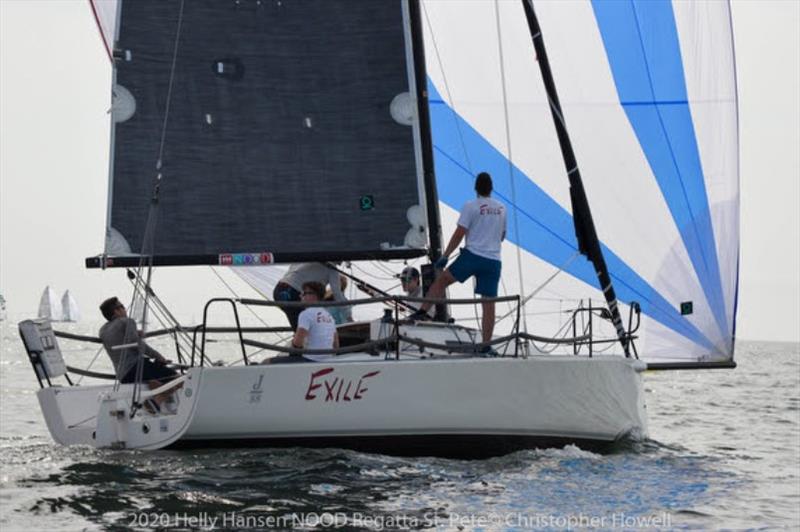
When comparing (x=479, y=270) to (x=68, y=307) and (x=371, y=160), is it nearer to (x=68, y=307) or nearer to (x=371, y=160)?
(x=371, y=160)

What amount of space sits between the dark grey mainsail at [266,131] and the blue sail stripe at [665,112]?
266 cm

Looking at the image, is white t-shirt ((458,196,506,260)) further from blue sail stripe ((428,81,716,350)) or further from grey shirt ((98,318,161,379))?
grey shirt ((98,318,161,379))

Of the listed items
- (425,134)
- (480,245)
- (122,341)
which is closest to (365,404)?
(480,245)

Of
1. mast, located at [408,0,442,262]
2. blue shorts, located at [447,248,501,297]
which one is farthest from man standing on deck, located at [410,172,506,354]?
mast, located at [408,0,442,262]

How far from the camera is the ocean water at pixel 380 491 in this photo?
33.3ft

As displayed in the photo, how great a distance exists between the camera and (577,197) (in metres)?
14.4

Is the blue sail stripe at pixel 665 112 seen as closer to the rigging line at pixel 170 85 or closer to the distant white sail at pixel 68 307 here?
the rigging line at pixel 170 85

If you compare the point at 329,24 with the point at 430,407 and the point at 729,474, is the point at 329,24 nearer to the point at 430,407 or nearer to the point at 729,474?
the point at 430,407

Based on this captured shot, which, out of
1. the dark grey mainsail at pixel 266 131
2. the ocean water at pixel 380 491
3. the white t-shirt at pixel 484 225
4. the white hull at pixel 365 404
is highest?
the dark grey mainsail at pixel 266 131

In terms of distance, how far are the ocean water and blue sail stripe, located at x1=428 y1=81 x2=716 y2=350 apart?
1.39 m

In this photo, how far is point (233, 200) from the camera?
1406 centimetres

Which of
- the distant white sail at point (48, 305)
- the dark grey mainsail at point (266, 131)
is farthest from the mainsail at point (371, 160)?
the distant white sail at point (48, 305)

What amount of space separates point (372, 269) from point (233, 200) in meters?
1.86

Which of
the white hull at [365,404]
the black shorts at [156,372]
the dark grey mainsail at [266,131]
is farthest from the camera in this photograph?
the dark grey mainsail at [266,131]
